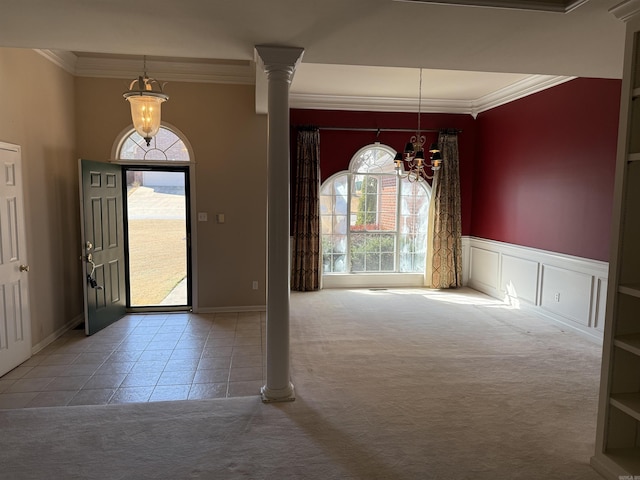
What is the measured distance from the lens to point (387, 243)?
725cm

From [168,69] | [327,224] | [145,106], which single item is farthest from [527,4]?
[327,224]

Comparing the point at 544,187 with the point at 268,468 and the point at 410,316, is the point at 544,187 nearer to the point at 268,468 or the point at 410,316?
the point at 410,316

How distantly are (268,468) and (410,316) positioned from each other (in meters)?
3.38

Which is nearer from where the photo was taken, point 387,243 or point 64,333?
point 64,333

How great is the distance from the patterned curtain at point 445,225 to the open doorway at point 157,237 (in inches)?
156

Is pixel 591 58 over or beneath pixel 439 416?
over

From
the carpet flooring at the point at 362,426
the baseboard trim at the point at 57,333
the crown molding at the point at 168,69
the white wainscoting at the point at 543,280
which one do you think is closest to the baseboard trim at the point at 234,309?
the baseboard trim at the point at 57,333

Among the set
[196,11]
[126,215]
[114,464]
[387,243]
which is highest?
[196,11]

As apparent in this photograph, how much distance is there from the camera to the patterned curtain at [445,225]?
692 centimetres

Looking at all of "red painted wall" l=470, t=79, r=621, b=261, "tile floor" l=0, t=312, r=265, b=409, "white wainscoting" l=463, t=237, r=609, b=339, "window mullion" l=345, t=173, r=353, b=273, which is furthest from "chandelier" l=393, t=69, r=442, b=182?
"tile floor" l=0, t=312, r=265, b=409

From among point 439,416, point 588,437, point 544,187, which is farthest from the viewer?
point 544,187

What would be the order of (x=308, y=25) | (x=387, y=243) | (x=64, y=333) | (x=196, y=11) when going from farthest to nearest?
(x=387, y=243) → (x=64, y=333) → (x=308, y=25) → (x=196, y=11)

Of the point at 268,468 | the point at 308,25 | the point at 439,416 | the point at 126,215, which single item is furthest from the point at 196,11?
the point at 126,215

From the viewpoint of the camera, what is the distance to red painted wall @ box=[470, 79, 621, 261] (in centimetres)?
446
